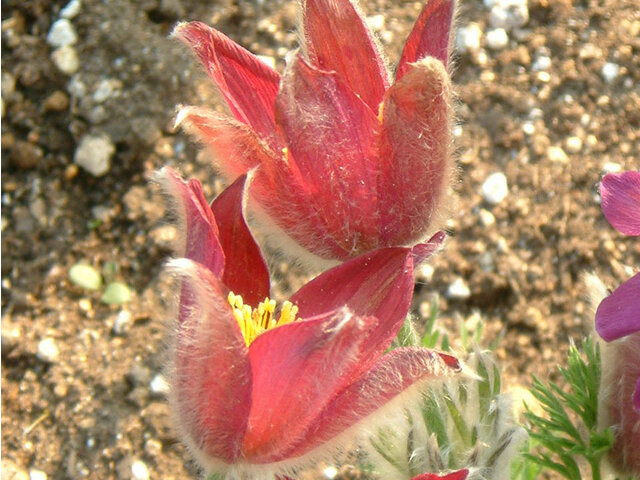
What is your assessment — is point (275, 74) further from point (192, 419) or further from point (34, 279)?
point (34, 279)

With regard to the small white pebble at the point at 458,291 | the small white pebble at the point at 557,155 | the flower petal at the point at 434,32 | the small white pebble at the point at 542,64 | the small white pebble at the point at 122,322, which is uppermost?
the flower petal at the point at 434,32

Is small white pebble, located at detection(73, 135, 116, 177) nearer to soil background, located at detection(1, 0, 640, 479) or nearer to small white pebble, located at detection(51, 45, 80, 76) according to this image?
soil background, located at detection(1, 0, 640, 479)

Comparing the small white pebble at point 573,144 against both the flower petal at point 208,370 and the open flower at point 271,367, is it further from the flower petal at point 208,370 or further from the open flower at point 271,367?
the flower petal at point 208,370

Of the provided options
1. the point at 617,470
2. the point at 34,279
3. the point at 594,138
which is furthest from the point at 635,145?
the point at 34,279

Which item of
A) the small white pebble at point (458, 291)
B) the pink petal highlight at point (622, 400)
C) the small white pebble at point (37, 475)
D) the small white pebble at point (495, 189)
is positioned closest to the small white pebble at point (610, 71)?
the small white pebble at point (495, 189)

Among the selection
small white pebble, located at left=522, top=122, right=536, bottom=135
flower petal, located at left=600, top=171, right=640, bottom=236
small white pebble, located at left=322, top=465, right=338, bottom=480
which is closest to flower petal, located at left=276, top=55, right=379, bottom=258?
flower petal, located at left=600, top=171, right=640, bottom=236

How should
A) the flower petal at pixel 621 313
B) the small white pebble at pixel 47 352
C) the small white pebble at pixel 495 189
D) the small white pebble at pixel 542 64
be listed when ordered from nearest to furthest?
the flower petal at pixel 621 313 → the small white pebble at pixel 47 352 → the small white pebble at pixel 495 189 → the small white pebble at pixel 542 64
